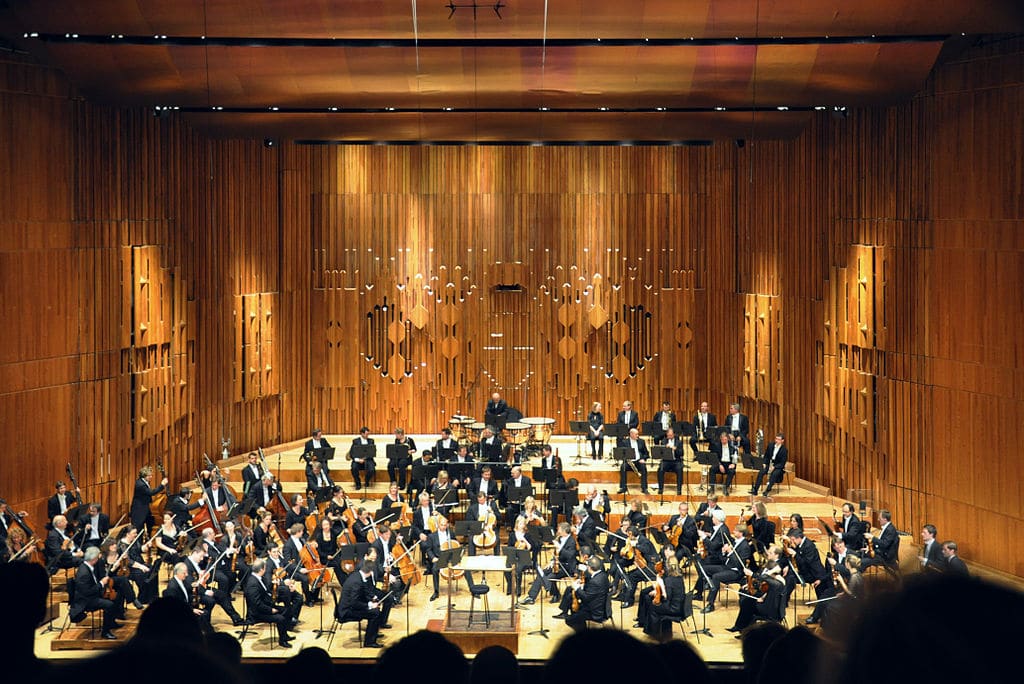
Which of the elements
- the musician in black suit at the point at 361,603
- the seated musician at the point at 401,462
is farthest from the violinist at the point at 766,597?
the seated musician at the point at 401,462

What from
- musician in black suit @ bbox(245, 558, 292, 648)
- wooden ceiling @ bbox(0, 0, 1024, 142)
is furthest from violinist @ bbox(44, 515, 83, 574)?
wooden ceiling @ bbox(0, 0, 1024, 142)

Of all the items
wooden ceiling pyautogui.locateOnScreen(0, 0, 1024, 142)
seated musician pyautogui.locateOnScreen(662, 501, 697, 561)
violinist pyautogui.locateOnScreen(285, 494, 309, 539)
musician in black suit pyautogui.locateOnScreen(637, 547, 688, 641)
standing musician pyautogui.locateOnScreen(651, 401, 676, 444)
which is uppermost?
wooden ceiling pyautogui.locateOnScreen(0, 0, 1024, 142)

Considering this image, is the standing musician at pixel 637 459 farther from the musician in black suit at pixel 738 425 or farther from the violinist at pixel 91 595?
the violinist at pixel 91 595

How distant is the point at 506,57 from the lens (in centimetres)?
1145

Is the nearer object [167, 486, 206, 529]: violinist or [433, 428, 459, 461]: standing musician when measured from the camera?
[167, 486, 206, 529]: violinist

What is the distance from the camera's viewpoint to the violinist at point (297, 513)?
11.8 metres

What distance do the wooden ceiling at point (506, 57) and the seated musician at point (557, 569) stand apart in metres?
4.78

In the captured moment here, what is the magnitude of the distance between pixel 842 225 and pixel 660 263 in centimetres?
435

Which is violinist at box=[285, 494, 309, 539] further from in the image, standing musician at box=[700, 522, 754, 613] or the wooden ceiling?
the wooden ceiling

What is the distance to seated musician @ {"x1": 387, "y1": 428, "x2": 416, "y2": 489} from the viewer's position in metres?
14.2

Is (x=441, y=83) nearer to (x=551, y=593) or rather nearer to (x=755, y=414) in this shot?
(x=551, y=593)

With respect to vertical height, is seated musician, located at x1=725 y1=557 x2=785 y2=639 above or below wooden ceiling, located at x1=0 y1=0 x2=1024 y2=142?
below

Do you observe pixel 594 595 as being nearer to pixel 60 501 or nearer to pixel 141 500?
pixel 141 500

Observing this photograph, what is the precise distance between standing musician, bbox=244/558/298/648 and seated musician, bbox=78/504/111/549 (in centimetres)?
197
